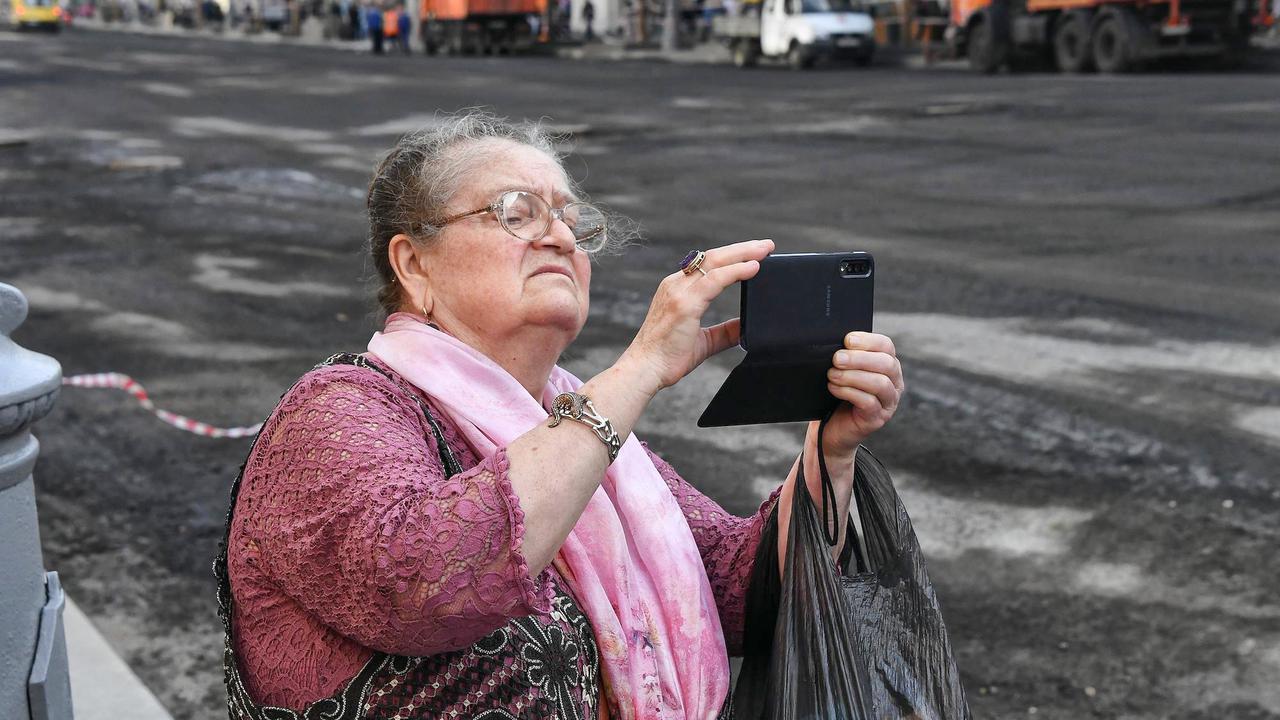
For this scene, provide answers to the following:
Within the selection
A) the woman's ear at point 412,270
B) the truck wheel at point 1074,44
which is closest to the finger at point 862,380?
the woman's ear at point 412,270

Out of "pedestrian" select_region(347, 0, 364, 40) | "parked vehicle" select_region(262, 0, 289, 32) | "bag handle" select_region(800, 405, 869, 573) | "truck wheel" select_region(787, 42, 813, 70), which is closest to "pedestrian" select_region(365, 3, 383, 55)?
"pedestrian" select_region(347, 0, 364, 40)

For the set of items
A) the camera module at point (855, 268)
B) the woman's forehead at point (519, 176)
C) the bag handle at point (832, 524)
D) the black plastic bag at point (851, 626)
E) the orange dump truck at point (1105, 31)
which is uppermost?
the orange dump truck at point (1105, 31)

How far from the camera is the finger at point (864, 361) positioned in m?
2.18

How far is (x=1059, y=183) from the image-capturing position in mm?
13750

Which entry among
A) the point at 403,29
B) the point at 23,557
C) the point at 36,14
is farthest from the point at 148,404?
the point at 36,14

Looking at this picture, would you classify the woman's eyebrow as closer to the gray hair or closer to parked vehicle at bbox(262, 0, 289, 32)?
the gray hair

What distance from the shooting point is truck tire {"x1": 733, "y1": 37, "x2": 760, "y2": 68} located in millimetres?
34875

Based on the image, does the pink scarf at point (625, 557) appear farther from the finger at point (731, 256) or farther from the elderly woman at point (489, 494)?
the finger at point (731, 256)

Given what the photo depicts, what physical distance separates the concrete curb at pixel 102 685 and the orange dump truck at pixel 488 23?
136 ft

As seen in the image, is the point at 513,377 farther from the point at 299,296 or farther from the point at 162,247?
the point at 162,247

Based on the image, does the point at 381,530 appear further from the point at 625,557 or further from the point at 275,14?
the point at 275,14

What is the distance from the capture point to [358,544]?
1899mm

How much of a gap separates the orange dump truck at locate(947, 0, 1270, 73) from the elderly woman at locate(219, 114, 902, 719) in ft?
83.3

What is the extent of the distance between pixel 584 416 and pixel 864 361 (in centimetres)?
47
